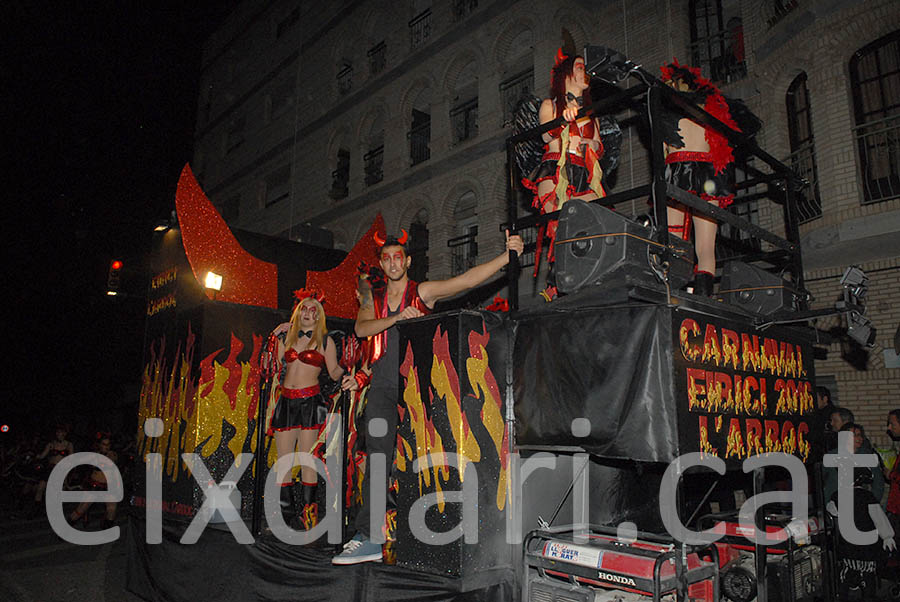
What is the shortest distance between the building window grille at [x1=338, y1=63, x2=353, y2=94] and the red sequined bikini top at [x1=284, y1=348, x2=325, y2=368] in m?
15.7

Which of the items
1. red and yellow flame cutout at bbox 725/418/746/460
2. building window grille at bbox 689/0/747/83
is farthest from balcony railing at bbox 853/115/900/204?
red and yellow flame cutout at bbox 725/418/746/460

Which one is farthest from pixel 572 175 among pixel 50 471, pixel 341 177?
pixel 341 177

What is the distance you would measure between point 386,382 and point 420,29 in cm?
1538

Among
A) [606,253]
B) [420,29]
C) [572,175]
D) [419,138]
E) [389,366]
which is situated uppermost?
[420,29]

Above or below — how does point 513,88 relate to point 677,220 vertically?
above

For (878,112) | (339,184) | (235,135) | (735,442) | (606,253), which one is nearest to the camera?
(606,253)

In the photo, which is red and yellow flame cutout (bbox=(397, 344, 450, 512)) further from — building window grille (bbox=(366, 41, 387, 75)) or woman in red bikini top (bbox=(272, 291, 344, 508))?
building window grille (bbox=(366, 41, 387, 75))

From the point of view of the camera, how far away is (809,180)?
10023mm

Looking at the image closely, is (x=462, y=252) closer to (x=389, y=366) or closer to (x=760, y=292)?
(x=389, y=366)

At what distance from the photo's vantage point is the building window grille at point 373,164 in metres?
18.5

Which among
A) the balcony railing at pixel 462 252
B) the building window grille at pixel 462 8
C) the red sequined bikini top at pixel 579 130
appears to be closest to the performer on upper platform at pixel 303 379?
the red sequined bikini top at pixel 579 130

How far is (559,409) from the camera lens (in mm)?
3545

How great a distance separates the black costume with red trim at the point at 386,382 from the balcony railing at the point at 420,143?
42.3 feet

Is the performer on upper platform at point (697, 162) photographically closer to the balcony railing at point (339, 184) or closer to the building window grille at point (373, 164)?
the building window grille at point (373, 164)
